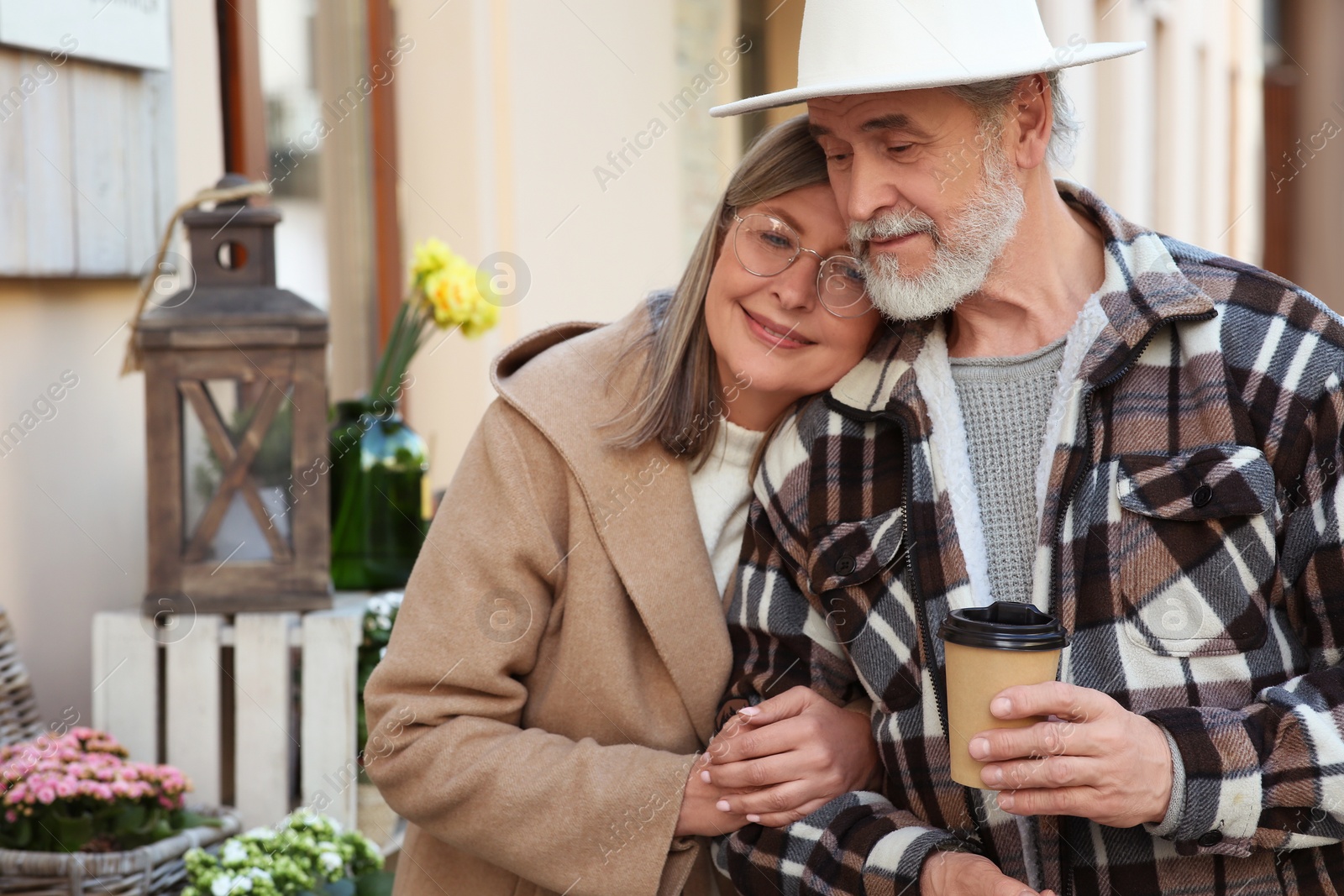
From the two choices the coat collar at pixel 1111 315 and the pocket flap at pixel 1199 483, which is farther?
the coat collar at pixel 1111 315

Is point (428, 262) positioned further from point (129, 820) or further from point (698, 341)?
point (129, 820)

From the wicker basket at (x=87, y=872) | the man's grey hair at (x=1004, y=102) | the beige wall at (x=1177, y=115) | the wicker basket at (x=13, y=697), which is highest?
the beige wall at (x=1177, y=115)

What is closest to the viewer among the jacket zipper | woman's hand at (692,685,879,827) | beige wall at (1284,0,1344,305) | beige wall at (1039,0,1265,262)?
the jacket zipper

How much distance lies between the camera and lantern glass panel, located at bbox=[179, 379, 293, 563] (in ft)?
9.93

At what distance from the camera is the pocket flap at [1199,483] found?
188cm

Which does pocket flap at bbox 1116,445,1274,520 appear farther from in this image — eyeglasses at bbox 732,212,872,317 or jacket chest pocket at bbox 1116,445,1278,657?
eyeglasses at bbox 732,212,872,317

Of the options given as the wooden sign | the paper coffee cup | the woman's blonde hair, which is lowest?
the paper coffee cup

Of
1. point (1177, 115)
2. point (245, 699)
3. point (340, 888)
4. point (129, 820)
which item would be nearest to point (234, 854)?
point (129, 820)

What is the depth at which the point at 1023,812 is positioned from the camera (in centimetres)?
172

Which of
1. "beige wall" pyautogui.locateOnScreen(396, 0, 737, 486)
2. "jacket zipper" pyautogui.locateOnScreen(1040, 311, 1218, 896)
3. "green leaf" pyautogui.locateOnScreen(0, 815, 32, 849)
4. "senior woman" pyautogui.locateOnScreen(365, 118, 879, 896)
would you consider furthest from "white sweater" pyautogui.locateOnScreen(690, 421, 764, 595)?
"beige wall" pyautogui.locateOnScreen(396, 0, 737, 486)

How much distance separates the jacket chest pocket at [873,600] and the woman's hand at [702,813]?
281 millimetres

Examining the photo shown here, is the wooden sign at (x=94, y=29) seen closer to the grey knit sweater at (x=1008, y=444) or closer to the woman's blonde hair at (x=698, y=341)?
the woman's blonde hair at (x=698, y=341)

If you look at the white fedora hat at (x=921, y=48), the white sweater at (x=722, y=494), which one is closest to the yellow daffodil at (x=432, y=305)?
the white sweater at (x=722, y=494)

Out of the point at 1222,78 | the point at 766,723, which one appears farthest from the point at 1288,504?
the point at 1222,78
